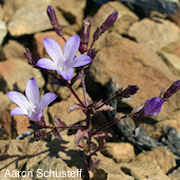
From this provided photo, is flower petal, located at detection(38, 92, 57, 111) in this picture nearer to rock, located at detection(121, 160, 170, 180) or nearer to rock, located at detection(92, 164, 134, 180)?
rock, located at detection(92, 164, 134, 180)

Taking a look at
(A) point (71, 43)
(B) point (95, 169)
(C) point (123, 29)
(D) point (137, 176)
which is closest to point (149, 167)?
(D) point (137, 176)

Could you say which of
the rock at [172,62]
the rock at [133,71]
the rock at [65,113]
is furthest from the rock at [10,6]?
the rock at [172,62]

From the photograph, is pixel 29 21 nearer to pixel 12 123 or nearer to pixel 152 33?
pixel 12 123

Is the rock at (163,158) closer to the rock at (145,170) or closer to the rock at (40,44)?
the rock at (145,170)

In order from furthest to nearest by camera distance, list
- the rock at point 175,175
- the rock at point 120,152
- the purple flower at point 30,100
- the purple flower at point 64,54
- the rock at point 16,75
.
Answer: the rock at point 16,75
the rock at point 120,152
the rock at point 175,175
the purple flower at point 30,100
the purple flower at point 64,54

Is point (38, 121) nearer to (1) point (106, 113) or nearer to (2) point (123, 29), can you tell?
(1) point (106, 113)

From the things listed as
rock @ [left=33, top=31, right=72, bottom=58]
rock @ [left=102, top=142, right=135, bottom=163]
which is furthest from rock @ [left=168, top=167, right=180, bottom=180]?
rock @ [left=33, top=31, right=72, bottom=58]
